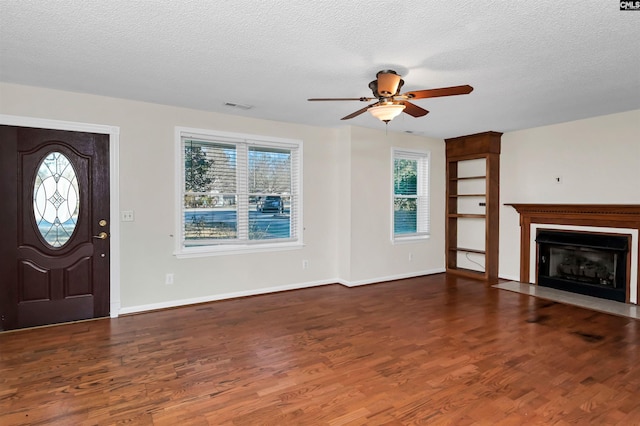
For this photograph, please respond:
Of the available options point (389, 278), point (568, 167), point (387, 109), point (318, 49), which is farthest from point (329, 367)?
point (568, 167)

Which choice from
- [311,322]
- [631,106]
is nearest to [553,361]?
[311,322]

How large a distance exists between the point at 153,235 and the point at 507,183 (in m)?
5.31

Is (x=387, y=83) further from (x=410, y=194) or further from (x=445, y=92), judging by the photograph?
(x=410, y=194)

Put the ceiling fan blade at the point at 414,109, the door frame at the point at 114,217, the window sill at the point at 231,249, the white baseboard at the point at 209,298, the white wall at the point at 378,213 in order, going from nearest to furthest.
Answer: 1. the ceiling fan blade at the point at 414,109
2. the door frame at the point at 114,217
3. the white baseboard at the point at 209,298
4. the window sill at the point at 231,249
5. the white wall at the point at 378,213

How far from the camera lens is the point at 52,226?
3.74 meters

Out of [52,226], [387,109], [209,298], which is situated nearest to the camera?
[387,109]

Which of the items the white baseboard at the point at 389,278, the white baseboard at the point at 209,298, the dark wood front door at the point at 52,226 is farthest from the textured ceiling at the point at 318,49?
the white baseboard at the point at 389,278

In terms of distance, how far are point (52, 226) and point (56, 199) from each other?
0.94ft

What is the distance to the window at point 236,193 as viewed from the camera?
4477 mm

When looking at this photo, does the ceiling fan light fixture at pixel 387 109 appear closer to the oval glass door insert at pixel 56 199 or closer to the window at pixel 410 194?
the window at pixel 410 194

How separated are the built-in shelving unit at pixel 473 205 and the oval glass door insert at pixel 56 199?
562 cm

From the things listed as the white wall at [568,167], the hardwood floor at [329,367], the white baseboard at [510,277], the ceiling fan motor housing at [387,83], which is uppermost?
the ceiling fan motor housing at [387,83]

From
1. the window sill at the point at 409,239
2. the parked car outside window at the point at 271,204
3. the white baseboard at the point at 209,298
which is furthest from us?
the window sill at the point at 409,239

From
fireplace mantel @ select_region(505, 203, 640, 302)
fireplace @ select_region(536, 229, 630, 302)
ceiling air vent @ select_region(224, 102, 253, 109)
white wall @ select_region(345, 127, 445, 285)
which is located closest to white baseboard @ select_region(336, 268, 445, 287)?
white wall @ select_region(345, 127, 445, 285)
